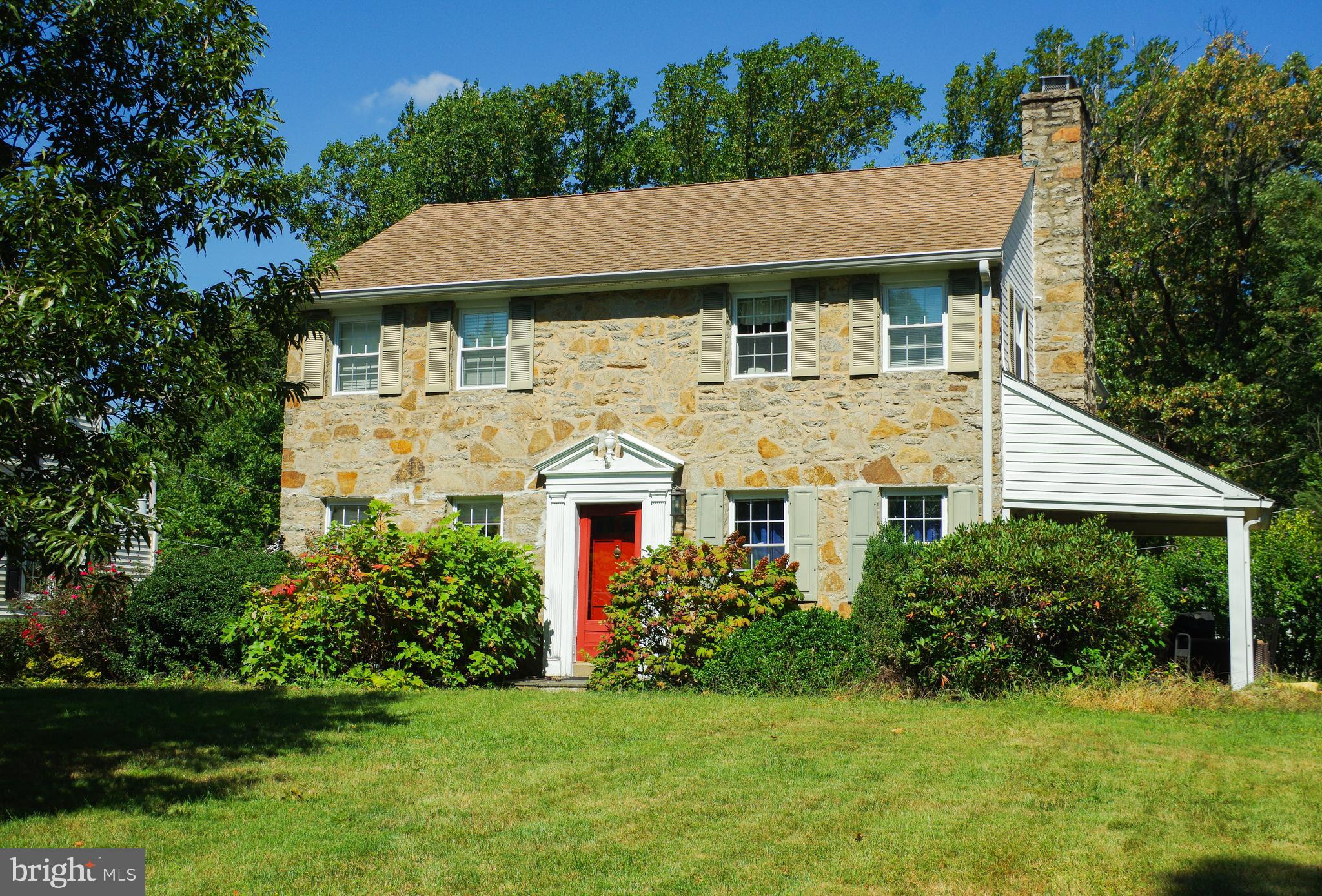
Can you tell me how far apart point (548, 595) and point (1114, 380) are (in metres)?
15.8

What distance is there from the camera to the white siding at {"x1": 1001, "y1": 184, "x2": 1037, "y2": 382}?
14219 mm

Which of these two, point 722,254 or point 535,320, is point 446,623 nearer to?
point 535,320

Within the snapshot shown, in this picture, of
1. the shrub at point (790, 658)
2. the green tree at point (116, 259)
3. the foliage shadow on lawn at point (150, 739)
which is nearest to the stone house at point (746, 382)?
the shrub at point (790, 658)

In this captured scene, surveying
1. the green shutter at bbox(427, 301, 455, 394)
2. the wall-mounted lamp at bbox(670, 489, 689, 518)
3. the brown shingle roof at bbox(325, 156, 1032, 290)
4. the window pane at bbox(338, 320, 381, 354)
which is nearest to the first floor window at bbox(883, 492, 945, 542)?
the wall-mounted lamp at bbox(670, 489, 689, 518)

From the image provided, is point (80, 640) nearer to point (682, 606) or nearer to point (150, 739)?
point (150, 739)

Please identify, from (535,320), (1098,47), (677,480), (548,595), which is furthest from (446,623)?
(1098,47)

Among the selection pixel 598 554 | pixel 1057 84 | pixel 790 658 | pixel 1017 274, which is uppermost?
pixel 1057 84

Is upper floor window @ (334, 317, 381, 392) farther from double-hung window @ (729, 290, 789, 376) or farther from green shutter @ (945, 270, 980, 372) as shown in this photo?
green shutter @ (945, 270, 980, 372)

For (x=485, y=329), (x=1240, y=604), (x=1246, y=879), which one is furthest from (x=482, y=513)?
(x=1246, y=879)

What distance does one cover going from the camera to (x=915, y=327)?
14.1 meters

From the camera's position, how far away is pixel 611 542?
48.8 ft

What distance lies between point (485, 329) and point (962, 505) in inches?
263

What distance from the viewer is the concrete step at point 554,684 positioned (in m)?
13.6

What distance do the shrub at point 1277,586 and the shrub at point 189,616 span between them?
11638 millimetres
